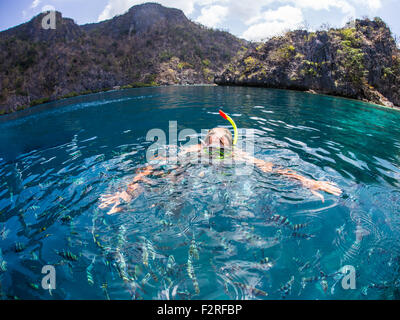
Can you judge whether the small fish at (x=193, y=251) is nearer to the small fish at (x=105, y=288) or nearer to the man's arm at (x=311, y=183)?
the small fish at (x=105, y=288)

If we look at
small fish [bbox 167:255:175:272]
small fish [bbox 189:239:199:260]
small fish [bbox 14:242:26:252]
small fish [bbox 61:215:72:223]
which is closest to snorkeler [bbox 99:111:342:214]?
small fish [bbox 61:215:72:223]

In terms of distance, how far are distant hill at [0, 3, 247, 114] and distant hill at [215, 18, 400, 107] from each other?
37218 millimetres

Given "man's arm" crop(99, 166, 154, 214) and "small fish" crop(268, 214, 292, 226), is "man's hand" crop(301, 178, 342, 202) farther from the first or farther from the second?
"man's arm" crop(99, 166, 154, 214)

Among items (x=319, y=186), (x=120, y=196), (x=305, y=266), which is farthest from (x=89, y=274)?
(x=319, y=186)

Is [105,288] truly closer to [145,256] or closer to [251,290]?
[145,256]

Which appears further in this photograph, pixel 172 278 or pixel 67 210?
pixel 67 210

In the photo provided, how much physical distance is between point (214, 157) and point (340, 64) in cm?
3420

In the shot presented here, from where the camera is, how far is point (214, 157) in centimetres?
523

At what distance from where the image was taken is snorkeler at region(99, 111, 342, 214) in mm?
3793

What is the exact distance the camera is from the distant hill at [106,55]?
5197 centimetres

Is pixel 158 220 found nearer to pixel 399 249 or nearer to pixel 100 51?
pixel 399 249

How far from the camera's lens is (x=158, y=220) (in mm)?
3240

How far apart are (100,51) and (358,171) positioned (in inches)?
3593
